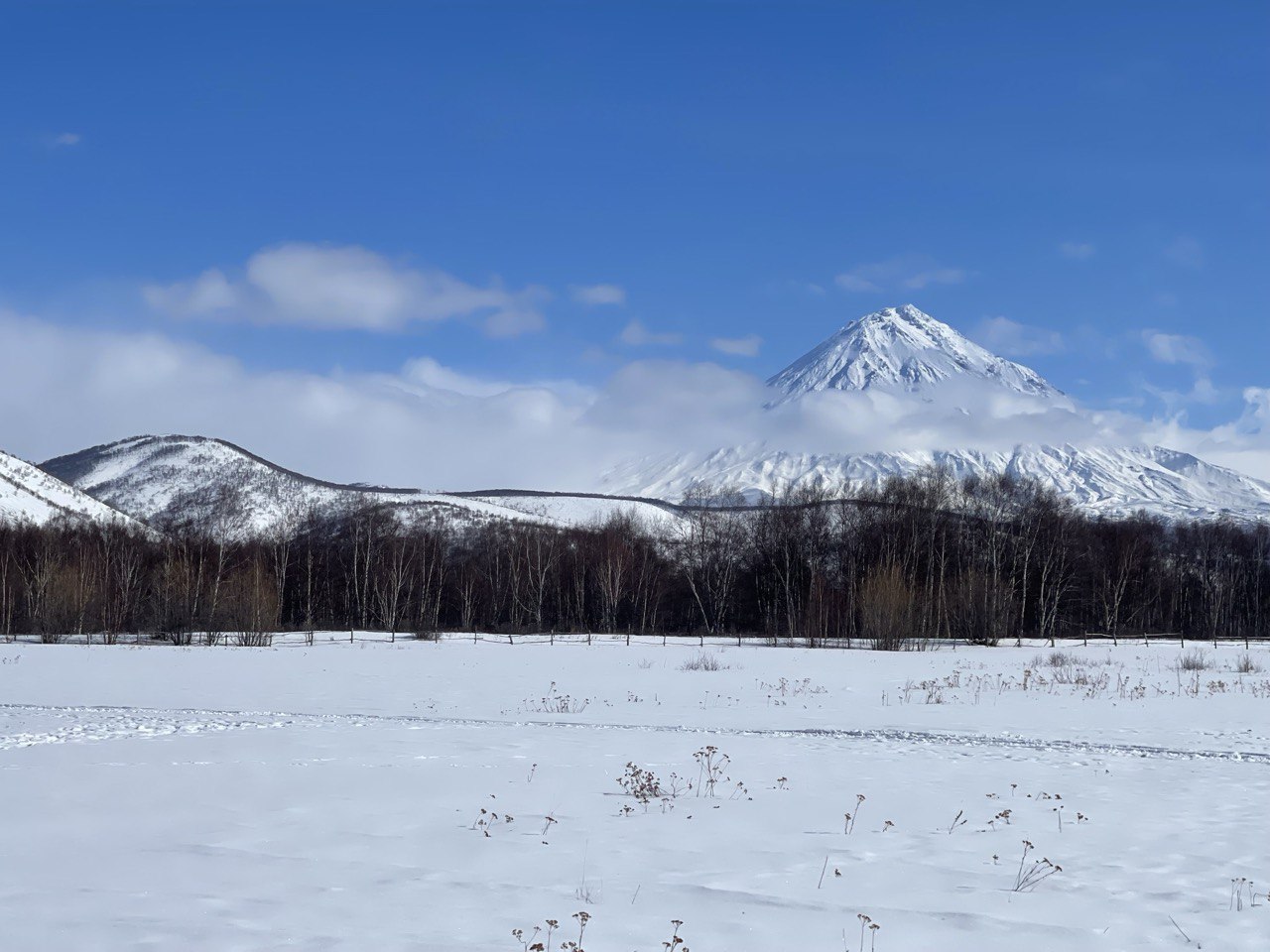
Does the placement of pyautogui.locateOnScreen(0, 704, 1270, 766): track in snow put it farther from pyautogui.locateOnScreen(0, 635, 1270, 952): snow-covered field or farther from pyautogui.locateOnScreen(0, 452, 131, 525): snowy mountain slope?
pyautogui.locateOnScreen(0, 452, 131, 525): snowy mountain slope

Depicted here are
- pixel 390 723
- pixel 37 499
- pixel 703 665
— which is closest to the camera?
pixel 390 723

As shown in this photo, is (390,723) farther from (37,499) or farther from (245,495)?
(245,495)

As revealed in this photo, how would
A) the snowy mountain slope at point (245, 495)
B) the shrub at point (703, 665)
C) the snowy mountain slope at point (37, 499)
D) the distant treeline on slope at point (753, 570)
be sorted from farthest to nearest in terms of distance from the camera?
the snowy mountain slope at point (245, 495), the snowy mountain slope at point (37, 499), the distant treeline on slope at point (753, 570), the shrub at point (703, 665)

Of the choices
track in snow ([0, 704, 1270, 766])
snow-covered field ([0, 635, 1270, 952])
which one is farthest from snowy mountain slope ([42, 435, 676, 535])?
snow-covered field ([0, 635, 1270, 952])

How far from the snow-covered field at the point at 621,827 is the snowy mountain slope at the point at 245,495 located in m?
115

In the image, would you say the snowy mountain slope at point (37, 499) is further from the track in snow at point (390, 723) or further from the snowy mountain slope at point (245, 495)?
the track in snow at point (390, 723)

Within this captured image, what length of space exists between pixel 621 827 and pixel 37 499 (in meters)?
135

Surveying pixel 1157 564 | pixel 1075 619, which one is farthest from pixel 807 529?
pixel 1157 564

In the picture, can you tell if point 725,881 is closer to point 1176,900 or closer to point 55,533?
point 1176,900

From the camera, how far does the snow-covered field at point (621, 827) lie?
6.41 metres

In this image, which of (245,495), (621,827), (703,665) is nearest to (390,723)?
(621,827)

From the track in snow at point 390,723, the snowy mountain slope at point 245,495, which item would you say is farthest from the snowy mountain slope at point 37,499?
the track in snow at point 390,723

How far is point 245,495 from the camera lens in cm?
16688

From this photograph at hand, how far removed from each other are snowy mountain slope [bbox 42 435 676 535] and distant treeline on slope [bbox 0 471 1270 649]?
1985 inches
